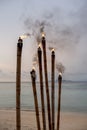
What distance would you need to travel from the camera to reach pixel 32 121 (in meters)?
4.42

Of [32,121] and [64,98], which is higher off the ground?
[64,98]

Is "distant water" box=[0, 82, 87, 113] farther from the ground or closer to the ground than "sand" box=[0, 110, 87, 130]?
farther from the ground

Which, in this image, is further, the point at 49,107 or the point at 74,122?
the point at 74,122

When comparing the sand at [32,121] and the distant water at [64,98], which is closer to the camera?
the sand at [32,121]

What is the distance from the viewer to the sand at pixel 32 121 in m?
4.17

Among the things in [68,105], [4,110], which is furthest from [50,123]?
[4,110]

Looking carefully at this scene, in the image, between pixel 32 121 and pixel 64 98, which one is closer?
pixel 32 121

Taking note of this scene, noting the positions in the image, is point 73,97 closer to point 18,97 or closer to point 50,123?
point 50,123

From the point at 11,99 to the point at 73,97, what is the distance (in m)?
0.88

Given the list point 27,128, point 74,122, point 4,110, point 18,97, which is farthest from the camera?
point 4,110

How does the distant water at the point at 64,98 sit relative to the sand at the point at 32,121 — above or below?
above

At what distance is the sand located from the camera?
4166mm

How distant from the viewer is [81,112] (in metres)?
4.34

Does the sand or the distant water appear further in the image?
the distant water
